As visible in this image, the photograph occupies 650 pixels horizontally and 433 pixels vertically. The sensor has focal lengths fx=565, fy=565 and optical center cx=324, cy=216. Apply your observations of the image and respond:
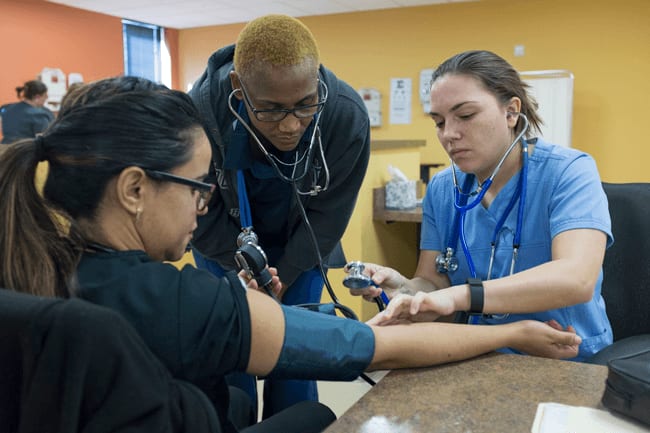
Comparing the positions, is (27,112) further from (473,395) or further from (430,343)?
(473,395)

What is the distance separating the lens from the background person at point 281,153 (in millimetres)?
1232

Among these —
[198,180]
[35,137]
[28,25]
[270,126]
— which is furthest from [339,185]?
[28,25]

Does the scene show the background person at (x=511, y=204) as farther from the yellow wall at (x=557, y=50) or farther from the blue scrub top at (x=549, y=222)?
the yellow wall at (x=557, y=50)

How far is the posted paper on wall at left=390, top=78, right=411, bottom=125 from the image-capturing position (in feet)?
20.0

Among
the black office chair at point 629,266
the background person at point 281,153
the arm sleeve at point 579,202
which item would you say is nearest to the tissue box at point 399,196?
the background person at point 281,153

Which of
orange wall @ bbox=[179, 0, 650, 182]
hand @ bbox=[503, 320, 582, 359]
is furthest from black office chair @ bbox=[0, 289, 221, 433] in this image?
orange wall @ bbox=[179, 0, 650, 182]

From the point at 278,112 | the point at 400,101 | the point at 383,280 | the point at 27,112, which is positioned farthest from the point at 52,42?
the point at 383,280

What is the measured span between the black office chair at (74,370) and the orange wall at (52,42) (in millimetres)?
5258

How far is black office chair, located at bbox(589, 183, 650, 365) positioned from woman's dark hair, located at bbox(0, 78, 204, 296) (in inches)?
45.3

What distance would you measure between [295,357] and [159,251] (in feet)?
0.85

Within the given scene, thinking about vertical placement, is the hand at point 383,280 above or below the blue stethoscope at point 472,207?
below

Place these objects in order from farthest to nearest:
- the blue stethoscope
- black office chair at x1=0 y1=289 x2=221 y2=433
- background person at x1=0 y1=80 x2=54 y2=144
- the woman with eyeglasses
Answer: background person at x1=0 y1=80 x2=54 y2=144
the blue stethoscope
the woman with eyeglasses
black office chair at x1=0 y1=289 x2=221 y2=433

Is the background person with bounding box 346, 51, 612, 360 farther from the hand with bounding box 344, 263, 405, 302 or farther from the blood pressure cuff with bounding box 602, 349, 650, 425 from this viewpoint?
the blood pressure cuff with bounding box 602, 349, 650, 425

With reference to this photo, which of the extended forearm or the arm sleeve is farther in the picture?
the arm sleeve
